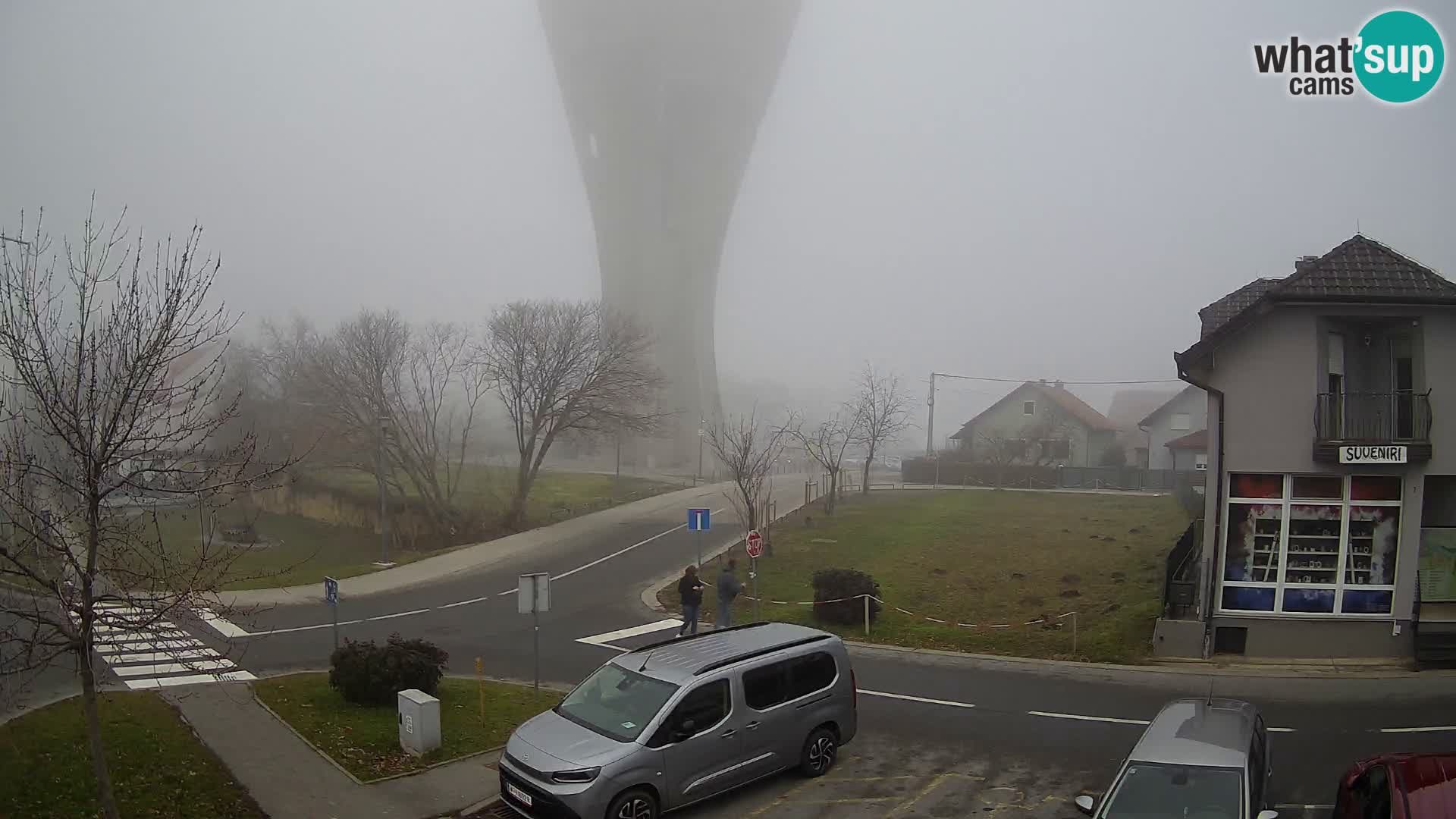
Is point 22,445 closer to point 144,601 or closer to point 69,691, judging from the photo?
point 144,601

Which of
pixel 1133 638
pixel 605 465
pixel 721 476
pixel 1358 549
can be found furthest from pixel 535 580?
pixel 605 465

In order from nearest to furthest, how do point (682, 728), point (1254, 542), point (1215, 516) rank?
point (682, 728)
point (1254, 542)
point (1215, 516)

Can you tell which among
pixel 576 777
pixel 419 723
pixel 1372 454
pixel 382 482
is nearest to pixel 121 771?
pixel 419 723

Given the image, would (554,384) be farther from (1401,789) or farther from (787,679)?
(1401,789)

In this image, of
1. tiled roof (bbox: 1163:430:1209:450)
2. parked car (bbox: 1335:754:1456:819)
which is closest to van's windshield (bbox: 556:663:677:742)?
parked car (bbox: 1335:754:1456:819)

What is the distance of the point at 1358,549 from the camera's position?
54.1 feet

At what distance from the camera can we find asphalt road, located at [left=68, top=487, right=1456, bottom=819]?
34.3 ft

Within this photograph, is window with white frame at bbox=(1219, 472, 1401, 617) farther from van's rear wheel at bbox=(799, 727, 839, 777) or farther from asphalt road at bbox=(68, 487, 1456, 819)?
van's rear wheel at bbox=(799, 727, 839, 777)

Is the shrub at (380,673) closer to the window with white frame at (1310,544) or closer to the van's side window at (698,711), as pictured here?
the van's side window at (698,711)

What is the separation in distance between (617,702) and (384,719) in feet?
15.0

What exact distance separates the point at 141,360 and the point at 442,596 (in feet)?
61.7

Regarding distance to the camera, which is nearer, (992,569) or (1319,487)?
(1319,487)

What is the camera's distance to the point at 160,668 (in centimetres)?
1644

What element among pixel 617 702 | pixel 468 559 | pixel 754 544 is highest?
pixel 754 544
